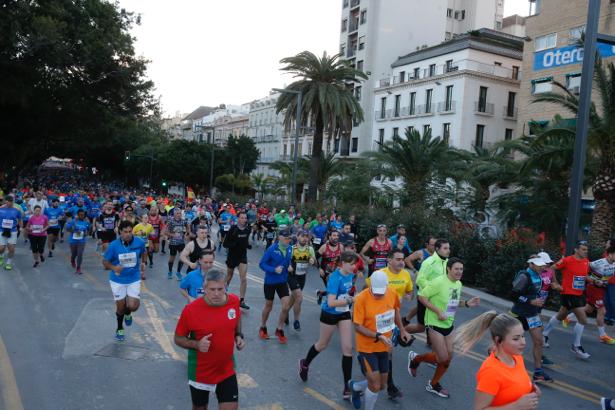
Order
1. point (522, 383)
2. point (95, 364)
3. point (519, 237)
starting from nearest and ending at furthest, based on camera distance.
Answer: point (522, 383) < point (95, 364) < point (519, 237)

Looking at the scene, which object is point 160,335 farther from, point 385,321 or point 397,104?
point 397,104

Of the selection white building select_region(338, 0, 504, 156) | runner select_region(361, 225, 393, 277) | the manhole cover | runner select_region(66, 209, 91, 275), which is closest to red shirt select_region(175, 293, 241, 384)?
the manhole cover

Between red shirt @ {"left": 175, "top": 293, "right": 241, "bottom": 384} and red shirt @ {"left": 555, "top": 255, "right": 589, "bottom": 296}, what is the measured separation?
6633mm

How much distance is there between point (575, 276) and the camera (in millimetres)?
8992

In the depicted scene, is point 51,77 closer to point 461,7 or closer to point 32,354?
point 32,354

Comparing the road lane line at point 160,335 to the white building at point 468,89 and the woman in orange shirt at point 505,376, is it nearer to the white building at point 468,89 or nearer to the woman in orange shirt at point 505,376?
the woman in orange shirt at point 505,376

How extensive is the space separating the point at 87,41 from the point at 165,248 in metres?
14.9

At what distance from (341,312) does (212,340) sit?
240 cm

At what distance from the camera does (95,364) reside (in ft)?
22.3

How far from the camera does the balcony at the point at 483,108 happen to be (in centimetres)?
3978

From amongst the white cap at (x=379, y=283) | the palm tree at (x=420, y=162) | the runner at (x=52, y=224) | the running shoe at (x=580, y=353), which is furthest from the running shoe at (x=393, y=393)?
the palm tree at (x=420, y=162)

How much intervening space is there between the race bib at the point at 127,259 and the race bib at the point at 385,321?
13.5 feet

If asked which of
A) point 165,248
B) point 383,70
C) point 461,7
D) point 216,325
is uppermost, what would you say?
point 461,7

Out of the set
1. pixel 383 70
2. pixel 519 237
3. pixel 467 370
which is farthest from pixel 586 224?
pixel 383 70
